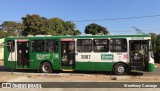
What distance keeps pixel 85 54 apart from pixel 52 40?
8.73 ft

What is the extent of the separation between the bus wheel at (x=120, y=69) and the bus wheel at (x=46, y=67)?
4800 millimetres

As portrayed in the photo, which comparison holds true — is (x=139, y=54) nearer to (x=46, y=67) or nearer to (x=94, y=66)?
(x=94, y=66)

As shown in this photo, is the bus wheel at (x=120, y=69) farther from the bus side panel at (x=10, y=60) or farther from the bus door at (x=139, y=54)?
the bus side panel at (x=10, y=60)

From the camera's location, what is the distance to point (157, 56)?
42.2m

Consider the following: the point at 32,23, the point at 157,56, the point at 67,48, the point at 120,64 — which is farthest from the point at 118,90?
the point at 32,23

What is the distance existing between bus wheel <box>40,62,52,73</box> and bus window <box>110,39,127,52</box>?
4804 millimetres

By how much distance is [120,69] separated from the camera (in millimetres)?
22281

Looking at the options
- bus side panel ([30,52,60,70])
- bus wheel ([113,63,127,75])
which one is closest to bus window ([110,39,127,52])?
bus wheel ([113,63,127,75])

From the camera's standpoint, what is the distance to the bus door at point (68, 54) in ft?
76.4

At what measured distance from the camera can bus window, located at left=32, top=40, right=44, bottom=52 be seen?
24.0 metres

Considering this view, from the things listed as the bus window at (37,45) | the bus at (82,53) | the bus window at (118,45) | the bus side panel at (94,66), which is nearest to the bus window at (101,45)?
the bus at (82,53)

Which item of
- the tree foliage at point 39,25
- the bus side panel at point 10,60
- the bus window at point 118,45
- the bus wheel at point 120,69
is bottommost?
the bus wheel at point 120,69

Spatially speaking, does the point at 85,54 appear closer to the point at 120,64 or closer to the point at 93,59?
the point at 93,59

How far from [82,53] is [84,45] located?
0.57 meters
